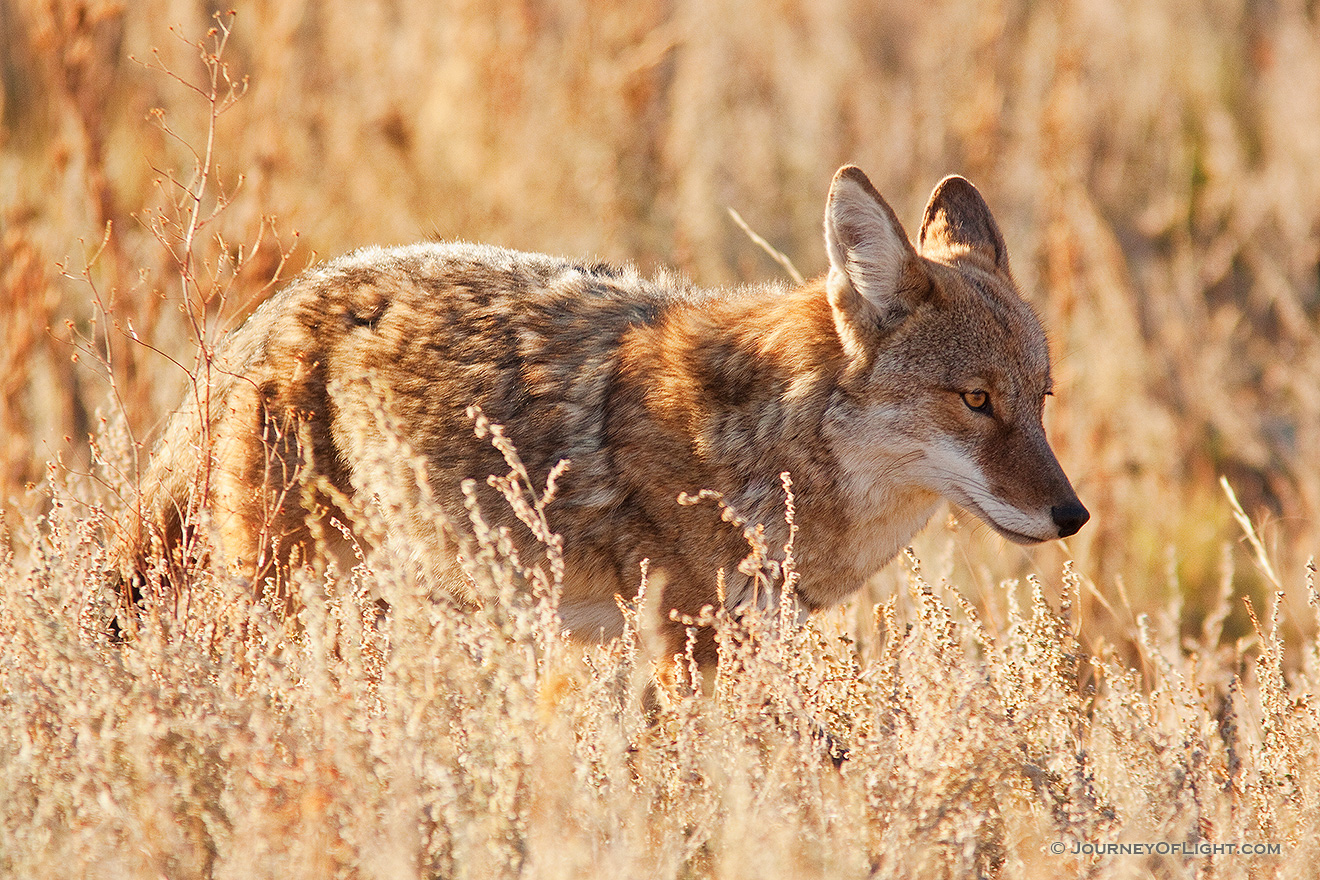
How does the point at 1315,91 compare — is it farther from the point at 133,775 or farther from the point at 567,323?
the point at 133,775

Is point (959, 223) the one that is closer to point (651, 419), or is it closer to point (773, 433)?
point (773, 433)

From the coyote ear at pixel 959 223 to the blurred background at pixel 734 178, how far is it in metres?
1.08

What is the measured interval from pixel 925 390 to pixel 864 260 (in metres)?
0.42

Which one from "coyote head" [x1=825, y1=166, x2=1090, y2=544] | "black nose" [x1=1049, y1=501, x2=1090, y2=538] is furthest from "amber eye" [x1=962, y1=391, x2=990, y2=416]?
"black nose" [x1=1049, y1=501, x2=1090, y2=538]

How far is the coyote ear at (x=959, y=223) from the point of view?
4.30 m

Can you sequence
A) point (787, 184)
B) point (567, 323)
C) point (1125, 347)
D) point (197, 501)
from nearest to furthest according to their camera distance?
point (197, 501)
point (567, 323)
point (1125, 347)
point (787, 184)

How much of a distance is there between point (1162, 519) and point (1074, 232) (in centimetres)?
168

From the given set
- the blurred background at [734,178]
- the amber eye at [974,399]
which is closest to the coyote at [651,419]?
the amber eye at [974,399]

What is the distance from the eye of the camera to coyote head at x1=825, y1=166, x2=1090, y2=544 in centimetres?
357

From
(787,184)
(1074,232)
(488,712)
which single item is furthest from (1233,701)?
(787,184)

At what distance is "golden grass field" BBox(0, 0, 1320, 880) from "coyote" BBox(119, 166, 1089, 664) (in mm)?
242

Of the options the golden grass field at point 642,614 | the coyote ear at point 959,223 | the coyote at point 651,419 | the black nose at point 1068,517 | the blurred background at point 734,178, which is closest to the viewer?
the golden grass field at point 642,614

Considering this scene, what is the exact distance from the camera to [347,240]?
725cm

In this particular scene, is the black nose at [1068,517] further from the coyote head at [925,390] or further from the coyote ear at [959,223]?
the coyote ear at [959,223]
